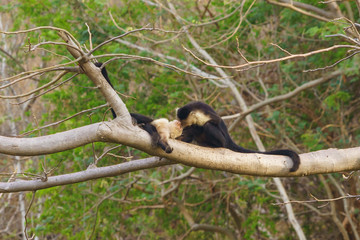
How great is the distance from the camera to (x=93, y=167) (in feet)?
13.7

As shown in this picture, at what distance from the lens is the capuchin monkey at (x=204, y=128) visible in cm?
485

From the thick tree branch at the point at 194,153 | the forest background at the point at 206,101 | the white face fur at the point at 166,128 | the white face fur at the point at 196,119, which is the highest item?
the forest background at the point at 206,101

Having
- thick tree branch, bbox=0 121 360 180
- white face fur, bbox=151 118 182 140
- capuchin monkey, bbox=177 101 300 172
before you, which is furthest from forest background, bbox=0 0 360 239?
thick tree branch, bbox=0 121 360 180

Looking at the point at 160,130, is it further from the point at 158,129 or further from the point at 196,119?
the point at 196,119

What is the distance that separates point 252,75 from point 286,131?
1573 mm

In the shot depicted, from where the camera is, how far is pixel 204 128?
4.96 meters

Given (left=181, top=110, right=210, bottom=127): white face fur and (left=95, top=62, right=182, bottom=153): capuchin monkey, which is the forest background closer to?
(left=181, top=110, right=210, bottom=127): white face fur

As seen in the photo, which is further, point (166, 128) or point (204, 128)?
point (204, 128)

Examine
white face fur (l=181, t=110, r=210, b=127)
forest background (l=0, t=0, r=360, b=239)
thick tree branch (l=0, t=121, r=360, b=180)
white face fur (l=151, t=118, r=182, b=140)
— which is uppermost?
forest background (l=0, t=0, r=360, b=239)

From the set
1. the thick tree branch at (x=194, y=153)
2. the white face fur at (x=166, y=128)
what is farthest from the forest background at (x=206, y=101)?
the thick tree branch at (x=194, y=153)

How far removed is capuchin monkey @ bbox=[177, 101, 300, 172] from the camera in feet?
15.9

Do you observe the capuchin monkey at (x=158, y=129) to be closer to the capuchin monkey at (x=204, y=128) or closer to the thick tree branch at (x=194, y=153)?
the thick tree branch at (x=194, y=153)

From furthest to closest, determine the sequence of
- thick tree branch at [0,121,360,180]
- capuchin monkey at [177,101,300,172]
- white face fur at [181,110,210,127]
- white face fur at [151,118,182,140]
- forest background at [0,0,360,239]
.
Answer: forest background at [0,0,360,239] → white face fur at [181,110,210,127] → capuchin monkey at [177,101,300,172] → white face fur at [151,118,182,140] → thick tree branch at [0,121,360,180]

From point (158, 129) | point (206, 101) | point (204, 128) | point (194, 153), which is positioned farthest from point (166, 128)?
point (206, 101)
